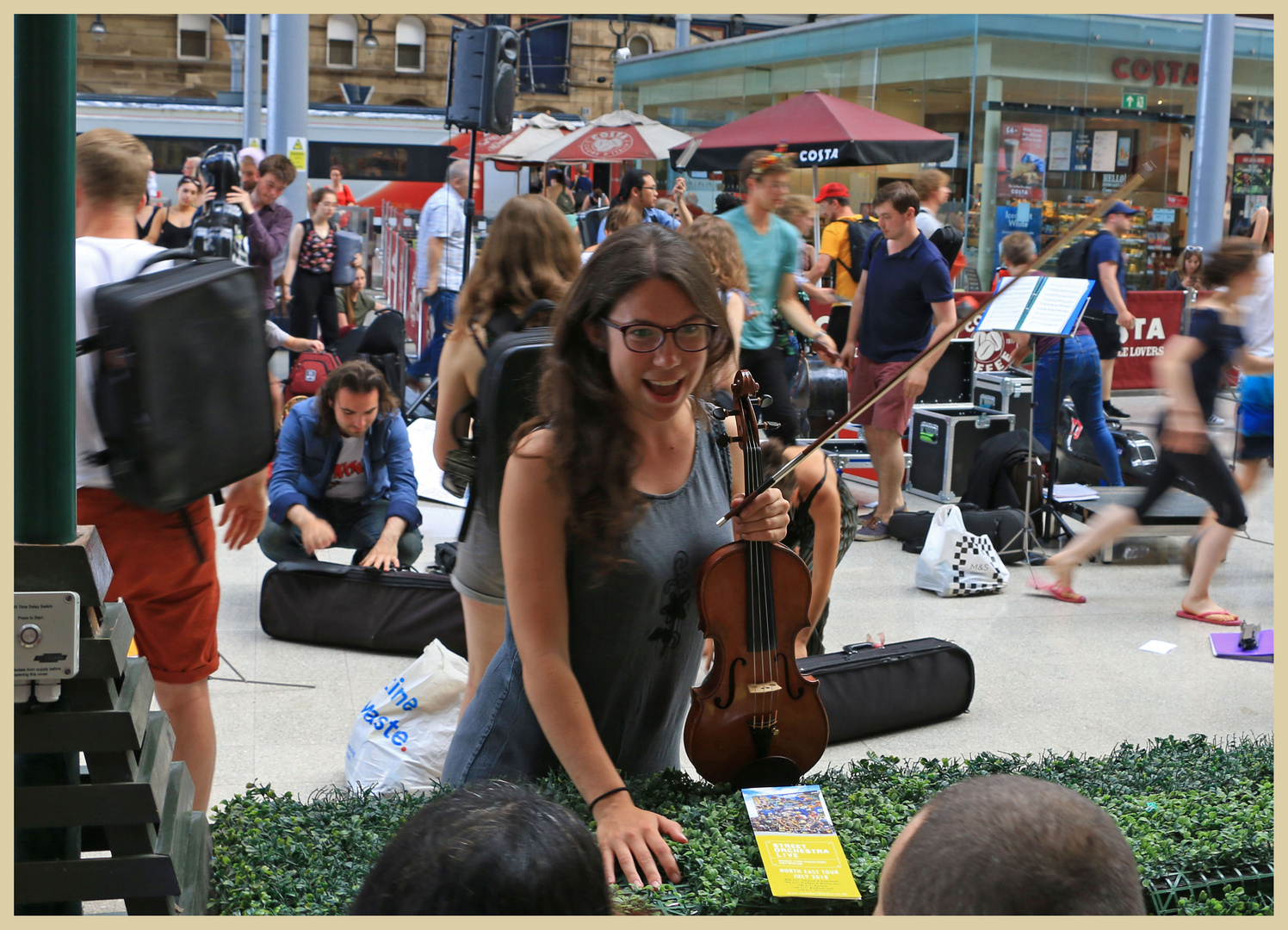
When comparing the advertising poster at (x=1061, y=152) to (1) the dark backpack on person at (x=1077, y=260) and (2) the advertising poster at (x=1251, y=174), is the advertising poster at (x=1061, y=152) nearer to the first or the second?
(2) the advertising poster at (x=1251, y=174)

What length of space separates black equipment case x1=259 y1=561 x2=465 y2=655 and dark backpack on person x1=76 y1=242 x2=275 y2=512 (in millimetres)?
2713

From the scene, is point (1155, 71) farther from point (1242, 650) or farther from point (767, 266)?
point (1242, 650)

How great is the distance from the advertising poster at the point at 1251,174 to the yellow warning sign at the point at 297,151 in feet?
43.6

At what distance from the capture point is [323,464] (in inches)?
219

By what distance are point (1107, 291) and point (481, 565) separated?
7.63m

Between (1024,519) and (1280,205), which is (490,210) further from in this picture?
(1280,205)

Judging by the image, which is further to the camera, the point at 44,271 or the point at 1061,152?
the point at 1061,152

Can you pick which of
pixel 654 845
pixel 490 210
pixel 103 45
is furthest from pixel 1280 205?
pixel 103 45

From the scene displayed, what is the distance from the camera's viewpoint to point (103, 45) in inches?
1748

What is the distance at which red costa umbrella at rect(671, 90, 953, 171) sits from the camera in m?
11.7

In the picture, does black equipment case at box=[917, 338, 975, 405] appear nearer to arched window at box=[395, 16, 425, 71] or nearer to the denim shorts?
the denim shorts

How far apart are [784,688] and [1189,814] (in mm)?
931

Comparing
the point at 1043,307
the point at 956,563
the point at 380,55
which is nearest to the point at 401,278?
the point at 1043,307

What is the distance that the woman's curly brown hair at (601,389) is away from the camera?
1849 millimetres
